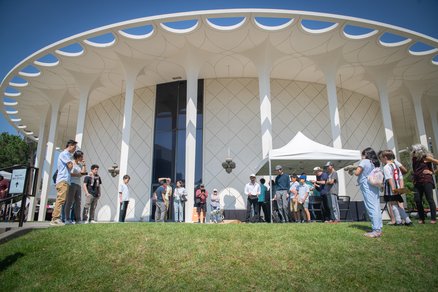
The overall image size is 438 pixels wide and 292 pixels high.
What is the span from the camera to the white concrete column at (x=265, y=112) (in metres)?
12.7

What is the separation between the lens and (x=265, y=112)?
12930 millimetres

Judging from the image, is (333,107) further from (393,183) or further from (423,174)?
(393,183)

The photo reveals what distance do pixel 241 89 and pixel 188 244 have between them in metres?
12.8

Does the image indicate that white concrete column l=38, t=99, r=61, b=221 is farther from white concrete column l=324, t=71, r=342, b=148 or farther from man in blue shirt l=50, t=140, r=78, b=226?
white concrete column l=324, t=71, r=342, b=148

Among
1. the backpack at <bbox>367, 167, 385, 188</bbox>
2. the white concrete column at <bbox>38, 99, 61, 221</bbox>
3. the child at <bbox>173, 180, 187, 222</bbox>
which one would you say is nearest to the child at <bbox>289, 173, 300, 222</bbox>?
the backpack at <bbox>367, 167, 385, 188</bbox>

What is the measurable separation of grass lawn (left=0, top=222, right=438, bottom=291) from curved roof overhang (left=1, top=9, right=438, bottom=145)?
8862 millimetres

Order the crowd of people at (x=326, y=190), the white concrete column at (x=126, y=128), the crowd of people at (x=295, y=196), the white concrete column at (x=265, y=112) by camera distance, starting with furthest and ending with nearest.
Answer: the white concrete column at (x=126, y=128) → the white concrete column at (x=265, y=112) → the crowd of people at (x=295, y=196) → the crowd of people at (x=326, y=190)

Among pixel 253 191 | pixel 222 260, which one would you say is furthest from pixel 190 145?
pixel 222 260

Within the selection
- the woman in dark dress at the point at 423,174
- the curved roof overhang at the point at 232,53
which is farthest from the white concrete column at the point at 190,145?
the woman in dark dress at the point at 423,174

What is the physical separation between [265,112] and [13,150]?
32.2 m

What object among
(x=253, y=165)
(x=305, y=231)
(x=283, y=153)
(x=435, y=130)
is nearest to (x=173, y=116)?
(x=253, y=165)

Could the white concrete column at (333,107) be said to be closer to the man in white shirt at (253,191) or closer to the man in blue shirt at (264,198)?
the man in blue shirt at (264,198)

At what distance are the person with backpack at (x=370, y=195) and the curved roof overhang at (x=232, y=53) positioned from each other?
7706 mm

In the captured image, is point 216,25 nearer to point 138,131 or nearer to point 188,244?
point 138,131
